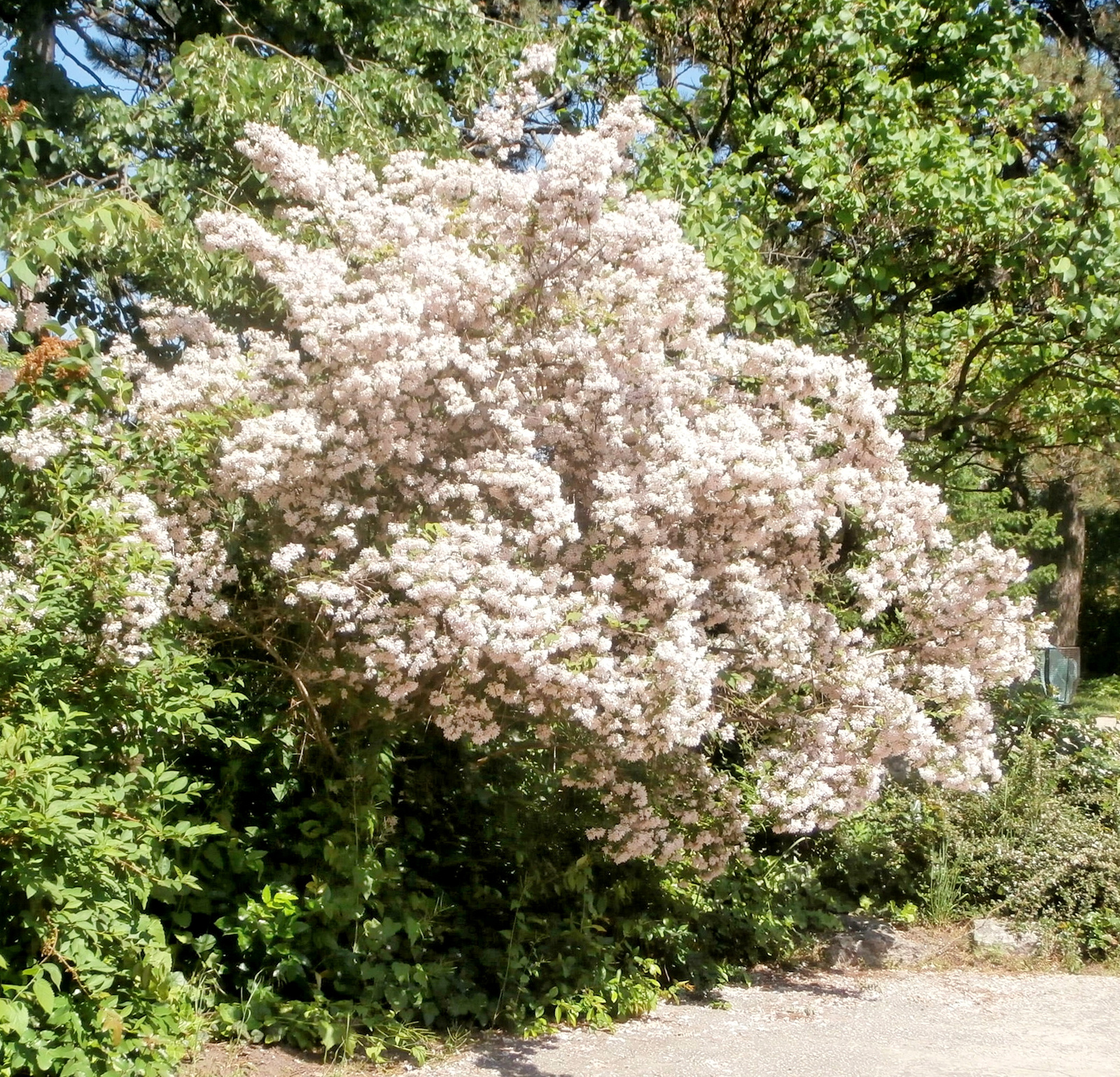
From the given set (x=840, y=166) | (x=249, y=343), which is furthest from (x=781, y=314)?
(x=249, y=343)

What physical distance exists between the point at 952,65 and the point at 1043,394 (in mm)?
2634

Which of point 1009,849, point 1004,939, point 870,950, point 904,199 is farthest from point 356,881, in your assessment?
point 904,199

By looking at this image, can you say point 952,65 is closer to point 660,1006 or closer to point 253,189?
point 253,189

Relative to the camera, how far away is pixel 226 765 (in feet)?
18.6

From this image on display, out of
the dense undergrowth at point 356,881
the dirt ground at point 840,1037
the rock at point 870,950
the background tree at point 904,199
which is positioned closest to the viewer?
the dense undergrowth at point 356,881

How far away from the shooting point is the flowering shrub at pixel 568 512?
4.76m

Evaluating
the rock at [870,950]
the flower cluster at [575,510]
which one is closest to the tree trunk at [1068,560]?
the rock at [870,950]

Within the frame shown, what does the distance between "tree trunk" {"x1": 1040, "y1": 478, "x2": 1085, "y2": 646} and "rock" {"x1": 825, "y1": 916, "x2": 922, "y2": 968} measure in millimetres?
12409

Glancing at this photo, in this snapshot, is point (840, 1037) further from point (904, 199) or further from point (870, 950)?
point (904, 199)

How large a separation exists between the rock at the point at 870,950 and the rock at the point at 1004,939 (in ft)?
1.29

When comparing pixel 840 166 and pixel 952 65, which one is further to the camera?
pixel 952 65

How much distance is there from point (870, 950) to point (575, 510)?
3567 mm

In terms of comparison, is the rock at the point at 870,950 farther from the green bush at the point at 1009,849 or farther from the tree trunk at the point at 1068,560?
the tree trunk at the point at 1068,560

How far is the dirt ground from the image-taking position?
16.8ft
